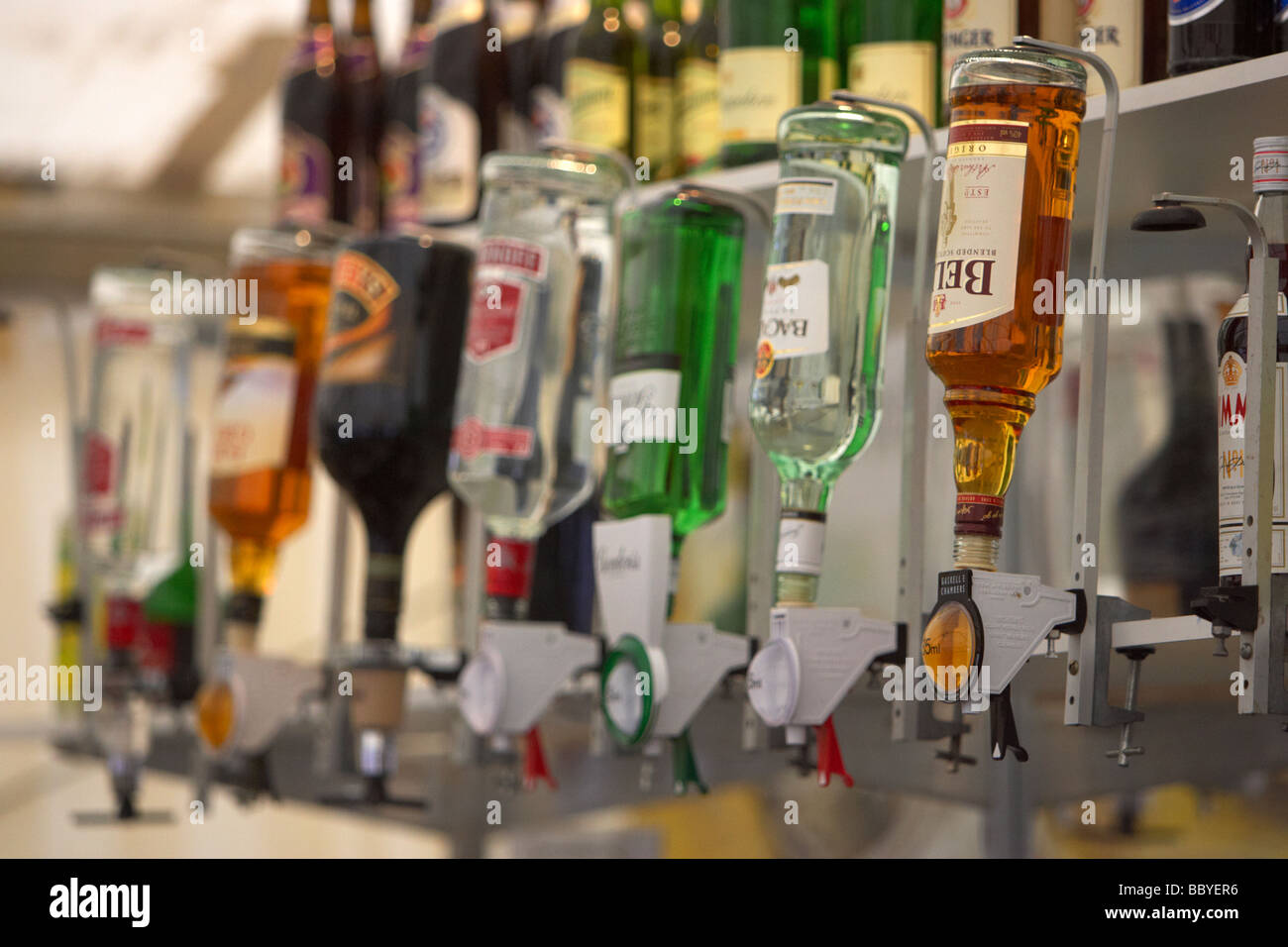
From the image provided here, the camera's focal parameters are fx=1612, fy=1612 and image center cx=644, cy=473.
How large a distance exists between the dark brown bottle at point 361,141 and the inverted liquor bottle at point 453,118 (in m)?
0.22

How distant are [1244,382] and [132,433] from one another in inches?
58.9

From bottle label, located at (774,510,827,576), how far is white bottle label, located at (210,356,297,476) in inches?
30.0

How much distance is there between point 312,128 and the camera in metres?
2.20

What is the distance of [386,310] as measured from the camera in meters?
1.75

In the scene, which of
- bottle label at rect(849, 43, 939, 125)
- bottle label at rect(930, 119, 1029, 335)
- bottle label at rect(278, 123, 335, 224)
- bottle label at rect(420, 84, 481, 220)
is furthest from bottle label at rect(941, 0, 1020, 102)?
bottle label at rect(278, 123, 335, 224)

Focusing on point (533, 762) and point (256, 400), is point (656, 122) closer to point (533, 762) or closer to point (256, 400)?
point (256, 400)

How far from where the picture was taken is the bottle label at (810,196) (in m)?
1.33

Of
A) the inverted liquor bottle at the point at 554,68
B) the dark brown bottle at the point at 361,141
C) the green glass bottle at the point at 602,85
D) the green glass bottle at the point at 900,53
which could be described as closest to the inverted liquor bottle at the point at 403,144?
the dark brown bottle at the point at 361,141

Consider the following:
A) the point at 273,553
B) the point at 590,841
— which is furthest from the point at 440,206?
the point at 590,841

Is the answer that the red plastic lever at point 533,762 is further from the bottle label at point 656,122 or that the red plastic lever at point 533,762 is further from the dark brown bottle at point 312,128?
the dark brown bottle at point 312,128

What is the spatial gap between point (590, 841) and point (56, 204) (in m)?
1.82

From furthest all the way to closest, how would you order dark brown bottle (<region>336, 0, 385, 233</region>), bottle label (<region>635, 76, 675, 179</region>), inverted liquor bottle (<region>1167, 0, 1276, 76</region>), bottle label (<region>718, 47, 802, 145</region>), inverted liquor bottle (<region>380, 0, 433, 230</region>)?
dark brown bottle (<region>336, 0, 385, 233</region>) → inverted liquor bottle (<region>380, 0, 433, 230</region>) → bottle label (<region>635, 76, 675, 179</region>) → bottle label (<region>718, 47, 802, 145</region>) → inverted liquor bottle (<region>1167, 0, 1276, 76</region>)

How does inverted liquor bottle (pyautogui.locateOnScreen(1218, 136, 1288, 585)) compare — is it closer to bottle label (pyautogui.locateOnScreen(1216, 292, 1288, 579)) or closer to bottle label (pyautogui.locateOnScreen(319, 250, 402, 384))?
bottle label (pyautogui.locateOnScreen(1216, 292, 1288, 579))

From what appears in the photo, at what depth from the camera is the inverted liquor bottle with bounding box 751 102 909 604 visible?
1309 millimetres
